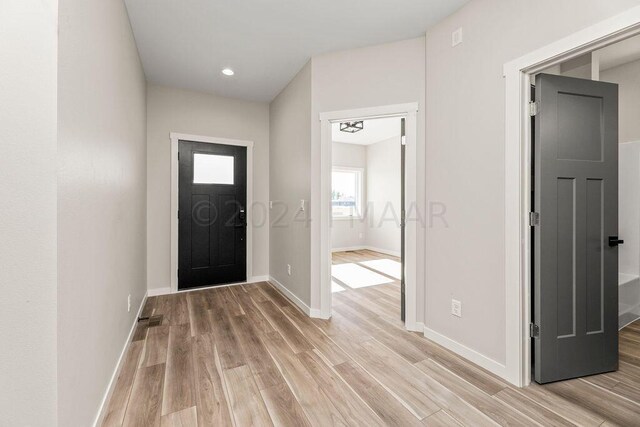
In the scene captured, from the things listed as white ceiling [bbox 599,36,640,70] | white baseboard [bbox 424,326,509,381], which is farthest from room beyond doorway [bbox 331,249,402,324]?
white ceiling [bbox 599,36,640,70]

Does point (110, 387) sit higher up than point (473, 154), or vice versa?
point (473, 154)

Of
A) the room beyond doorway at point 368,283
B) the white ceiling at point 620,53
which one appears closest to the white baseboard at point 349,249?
the room beyond doorway at point 368,283

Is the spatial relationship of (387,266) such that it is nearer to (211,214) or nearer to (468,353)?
(468,353)

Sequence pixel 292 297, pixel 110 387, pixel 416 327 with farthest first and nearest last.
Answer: pixel 292 297
pixel 416 327
pixel 110 387

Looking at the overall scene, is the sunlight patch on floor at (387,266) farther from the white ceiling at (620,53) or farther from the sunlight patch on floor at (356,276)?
the white ceiling at (620,53)

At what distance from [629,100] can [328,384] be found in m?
4.27

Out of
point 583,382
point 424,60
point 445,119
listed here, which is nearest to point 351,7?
point 424,60

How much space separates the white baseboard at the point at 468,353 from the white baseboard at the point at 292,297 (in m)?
1.23

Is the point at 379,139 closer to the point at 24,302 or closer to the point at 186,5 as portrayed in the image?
the point at 186,5

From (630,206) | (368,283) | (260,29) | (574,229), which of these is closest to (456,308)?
(574,229)

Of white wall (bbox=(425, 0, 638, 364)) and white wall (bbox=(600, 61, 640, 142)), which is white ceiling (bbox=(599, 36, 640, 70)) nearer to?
white wall (bbox=(600, 61, 640, 142))

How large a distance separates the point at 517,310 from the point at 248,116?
4003 millimetres

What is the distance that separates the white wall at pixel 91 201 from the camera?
40.0 inches

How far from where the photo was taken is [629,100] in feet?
9.66
